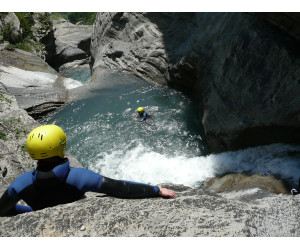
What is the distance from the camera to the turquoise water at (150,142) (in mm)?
5637

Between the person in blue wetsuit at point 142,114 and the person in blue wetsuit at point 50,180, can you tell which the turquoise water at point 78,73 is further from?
the person in blue wetsuit at point 50,180

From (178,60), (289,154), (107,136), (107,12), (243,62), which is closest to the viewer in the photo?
(289,154)

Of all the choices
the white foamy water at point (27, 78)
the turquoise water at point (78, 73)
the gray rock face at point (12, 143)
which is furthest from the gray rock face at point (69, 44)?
the gray rock face at point (12, 143)

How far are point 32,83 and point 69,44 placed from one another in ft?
35.1

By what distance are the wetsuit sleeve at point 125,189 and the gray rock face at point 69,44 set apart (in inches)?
807

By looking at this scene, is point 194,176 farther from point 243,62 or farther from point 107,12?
point 107,12

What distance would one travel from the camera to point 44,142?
1.84 metres

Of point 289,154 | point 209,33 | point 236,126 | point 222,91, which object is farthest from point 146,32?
point 289,154

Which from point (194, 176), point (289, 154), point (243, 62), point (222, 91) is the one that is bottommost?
point (194, 176)

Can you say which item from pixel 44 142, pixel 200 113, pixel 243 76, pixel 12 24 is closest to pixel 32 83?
pixel 12 24

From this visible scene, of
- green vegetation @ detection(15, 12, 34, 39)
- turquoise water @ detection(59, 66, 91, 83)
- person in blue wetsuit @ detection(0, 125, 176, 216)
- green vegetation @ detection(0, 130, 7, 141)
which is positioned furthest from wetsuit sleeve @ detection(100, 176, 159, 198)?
green vegetation @ detection(15, 12, 34, 39)

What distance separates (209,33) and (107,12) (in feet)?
28.8

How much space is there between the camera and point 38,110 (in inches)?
409

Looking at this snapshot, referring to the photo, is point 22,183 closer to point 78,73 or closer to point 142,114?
point 142,114
